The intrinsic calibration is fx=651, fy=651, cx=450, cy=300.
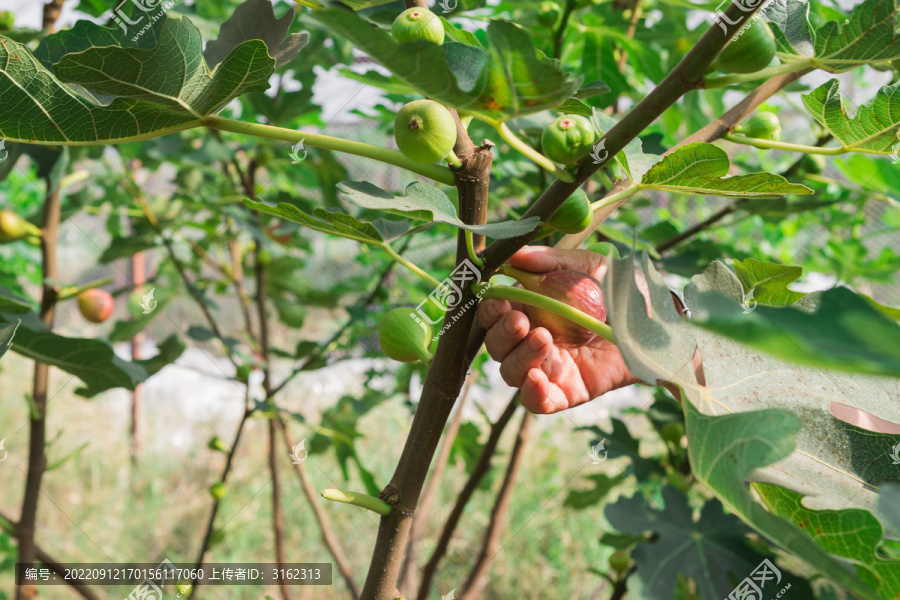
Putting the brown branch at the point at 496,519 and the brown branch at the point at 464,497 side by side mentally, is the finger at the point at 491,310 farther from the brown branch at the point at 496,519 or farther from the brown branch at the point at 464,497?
the brown branch at the point at 496,519

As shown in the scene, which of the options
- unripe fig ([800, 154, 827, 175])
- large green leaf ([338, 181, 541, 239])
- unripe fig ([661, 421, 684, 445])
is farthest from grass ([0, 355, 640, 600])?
large green leaf ([338, 181, 541, 239])

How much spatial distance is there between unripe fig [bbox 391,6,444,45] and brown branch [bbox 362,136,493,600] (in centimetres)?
9

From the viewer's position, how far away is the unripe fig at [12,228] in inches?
40.9

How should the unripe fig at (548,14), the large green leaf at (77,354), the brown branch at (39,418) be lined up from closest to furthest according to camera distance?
the large green leaf at (77,354)
the unripe fig at (548,14)
the brown branch at (39,418)

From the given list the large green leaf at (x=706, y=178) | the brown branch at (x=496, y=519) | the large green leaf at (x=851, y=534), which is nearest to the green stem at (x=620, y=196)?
the large green leaf at (x=706, y=178)

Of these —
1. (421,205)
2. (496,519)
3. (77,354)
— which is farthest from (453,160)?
(496,519)

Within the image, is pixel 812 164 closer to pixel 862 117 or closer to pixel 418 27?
pixel 862 117

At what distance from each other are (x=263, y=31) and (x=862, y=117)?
0.46m

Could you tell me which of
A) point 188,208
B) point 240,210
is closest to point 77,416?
point 188,208

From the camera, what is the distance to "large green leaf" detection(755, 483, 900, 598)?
362mm

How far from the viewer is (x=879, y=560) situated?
0.38 metres

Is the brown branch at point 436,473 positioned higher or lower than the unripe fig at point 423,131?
lower

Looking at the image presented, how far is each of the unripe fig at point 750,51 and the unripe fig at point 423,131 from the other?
0.17m

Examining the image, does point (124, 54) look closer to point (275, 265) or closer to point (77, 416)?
point (275, 265)
